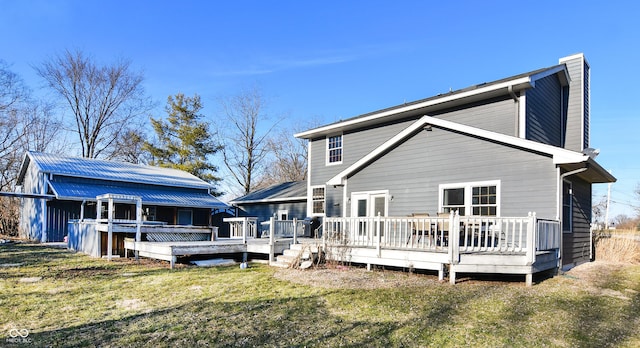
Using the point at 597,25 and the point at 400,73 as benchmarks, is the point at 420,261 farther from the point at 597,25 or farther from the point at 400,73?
the point at 400,73

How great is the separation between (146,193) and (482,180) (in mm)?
18852

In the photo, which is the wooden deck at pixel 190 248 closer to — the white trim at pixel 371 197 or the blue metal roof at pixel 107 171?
the white trim at pixel 371 197

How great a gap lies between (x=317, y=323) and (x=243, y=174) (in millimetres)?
30263

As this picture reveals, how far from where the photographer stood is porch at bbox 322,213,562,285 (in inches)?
303

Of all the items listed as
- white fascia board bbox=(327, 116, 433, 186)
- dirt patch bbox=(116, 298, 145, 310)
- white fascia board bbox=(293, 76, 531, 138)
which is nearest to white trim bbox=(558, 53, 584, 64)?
white fascia board bbox=(293, 76, 531, 138)

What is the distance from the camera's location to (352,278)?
8297 mm

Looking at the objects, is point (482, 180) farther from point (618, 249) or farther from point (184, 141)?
point (184, 141)

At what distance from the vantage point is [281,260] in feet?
34.7

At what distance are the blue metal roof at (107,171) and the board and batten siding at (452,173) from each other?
1512 cm

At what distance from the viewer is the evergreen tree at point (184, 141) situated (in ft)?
108

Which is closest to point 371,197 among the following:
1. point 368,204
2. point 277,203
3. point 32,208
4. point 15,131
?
point 368,204

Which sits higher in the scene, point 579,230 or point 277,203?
point 277,203

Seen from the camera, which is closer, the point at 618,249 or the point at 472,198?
Result: the point at 472,198

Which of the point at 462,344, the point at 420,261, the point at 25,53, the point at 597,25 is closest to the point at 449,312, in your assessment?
Result: the point at 462,344
